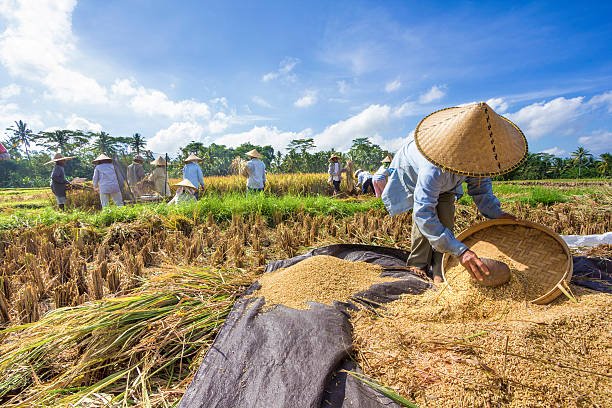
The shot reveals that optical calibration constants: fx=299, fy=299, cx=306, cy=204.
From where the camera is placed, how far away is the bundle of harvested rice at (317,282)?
1772mm

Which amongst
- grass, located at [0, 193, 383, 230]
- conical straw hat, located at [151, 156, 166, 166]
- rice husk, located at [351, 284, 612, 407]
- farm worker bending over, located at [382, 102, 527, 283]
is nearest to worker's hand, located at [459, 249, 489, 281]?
farm worker bending over, located at [382, 102, 527, 283]

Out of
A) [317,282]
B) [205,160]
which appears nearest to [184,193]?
[317,282]

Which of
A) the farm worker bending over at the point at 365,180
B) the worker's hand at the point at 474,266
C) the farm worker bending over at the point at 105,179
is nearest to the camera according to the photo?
the worker's hand at the point at 474,266

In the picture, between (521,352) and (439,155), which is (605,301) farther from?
(439,155)

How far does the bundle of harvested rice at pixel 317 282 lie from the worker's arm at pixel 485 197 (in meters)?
0.95

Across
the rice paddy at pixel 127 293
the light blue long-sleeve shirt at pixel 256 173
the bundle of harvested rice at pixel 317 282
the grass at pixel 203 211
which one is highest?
the light blue long-sleeve shirt at pixel 256 173

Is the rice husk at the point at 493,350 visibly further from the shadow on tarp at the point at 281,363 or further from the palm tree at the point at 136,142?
the palm tree at the point at 136,142

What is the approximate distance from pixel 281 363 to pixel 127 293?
1.55 metres

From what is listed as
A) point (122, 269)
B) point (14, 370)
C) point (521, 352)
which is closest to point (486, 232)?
point (521, 352)

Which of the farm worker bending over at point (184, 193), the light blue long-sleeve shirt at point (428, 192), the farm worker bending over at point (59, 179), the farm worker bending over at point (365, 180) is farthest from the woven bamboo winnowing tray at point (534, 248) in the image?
the farm worker bending over at point (59, 179)

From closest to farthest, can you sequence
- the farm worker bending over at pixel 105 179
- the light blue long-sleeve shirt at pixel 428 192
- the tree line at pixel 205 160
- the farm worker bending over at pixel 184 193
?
the light blue long-sleeve shirt at pixel 428 192, the farm worker bending over at pixel 184 193, the farm worker bending over at pixel 105 179, the tree line at pixel 205 160

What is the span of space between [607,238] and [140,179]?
9.56 metres

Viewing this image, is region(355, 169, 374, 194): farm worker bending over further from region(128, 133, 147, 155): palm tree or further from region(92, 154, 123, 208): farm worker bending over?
region(128, 133, 147, 155): palm tree

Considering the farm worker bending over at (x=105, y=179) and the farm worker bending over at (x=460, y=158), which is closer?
the farm worker bending over at (x=460, y=158)
